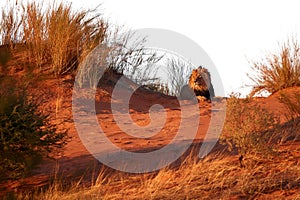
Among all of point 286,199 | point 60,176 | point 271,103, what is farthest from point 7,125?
point 271,103

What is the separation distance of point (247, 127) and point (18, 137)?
3157mm

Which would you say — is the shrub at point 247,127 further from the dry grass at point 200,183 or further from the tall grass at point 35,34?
the tall grass at point 35,34

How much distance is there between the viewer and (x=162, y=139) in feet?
32.3

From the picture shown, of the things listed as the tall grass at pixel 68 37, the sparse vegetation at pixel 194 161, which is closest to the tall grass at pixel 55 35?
the tall grass at pixel 68 37

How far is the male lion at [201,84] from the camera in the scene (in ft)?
46.1

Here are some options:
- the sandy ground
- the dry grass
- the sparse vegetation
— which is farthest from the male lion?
the dry grass

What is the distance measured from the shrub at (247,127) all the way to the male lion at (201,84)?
Answer: 18.3ft

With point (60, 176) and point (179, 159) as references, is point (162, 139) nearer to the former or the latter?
point (179, 159)

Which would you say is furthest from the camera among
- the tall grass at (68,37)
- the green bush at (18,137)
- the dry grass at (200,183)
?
the tall grass at (68,37)

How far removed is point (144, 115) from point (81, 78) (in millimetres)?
2003

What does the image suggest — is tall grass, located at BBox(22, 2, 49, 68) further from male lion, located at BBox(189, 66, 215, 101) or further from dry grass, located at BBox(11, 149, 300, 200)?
dry grass, located at BBox(11, 149, 300, 200)

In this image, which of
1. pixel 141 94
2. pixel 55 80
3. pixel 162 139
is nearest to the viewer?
pixel 162 139

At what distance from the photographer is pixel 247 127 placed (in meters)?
7.95

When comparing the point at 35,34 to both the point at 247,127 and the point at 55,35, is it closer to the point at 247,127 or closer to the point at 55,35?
the point at 55,35
